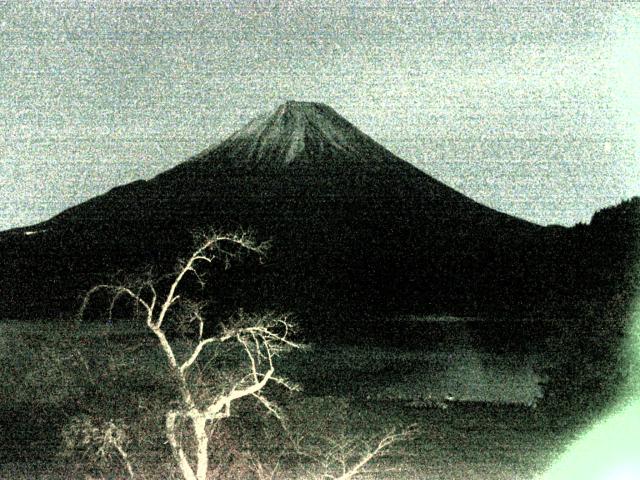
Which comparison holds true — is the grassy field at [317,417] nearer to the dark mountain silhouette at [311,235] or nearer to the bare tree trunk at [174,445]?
the bare tree trunk at [174,445]

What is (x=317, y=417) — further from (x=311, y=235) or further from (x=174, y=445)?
(x=311, y=235)

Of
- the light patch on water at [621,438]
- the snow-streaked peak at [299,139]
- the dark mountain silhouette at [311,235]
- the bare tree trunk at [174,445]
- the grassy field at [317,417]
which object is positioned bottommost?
the dark mountain silhouette at [311,235]

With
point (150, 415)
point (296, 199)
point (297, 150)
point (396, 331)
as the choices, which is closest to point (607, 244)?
point (150, 415)

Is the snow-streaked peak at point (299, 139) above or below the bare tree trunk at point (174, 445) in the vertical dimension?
below

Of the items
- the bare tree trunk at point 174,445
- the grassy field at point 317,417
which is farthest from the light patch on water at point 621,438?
the bare tree trunk at point 174,445

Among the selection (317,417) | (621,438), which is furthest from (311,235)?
(621,438)
